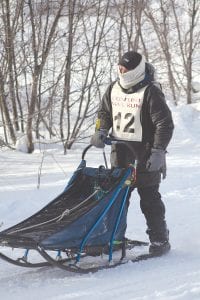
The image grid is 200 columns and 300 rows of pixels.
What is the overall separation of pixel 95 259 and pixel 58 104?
756 centimetres

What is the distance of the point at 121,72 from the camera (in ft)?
13.6

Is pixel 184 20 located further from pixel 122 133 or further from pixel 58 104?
pixel 122 133

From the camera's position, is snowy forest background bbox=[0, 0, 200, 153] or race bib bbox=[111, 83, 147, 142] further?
snowy forest background bbox=[0, 0, 200, 153]

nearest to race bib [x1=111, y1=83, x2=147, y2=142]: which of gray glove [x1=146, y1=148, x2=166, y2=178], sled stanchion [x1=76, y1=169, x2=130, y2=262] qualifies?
gray glove [x1=146, y1=148, x2=166, y2=178]

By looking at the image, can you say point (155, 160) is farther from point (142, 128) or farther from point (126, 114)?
point (126, 114)

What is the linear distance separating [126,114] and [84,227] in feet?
3.21

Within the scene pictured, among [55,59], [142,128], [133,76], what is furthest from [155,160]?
[55,59]

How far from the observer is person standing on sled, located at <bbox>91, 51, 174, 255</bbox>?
4.06 meters

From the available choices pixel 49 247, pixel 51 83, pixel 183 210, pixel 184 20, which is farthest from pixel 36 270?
pixel 184 20

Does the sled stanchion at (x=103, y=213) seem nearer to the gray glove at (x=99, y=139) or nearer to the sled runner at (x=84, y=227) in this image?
the sled runner at (x=84, y=227)

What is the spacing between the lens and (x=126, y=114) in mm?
4199

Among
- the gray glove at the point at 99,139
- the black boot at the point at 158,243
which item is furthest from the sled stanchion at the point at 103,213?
the black boot at the point at 158,243

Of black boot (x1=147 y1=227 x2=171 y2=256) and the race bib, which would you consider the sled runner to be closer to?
black boot (x1=147 y1=227 x2=171 y2=256)

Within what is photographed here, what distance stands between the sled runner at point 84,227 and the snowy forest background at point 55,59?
4.10m
